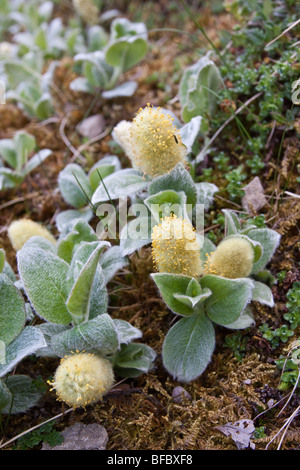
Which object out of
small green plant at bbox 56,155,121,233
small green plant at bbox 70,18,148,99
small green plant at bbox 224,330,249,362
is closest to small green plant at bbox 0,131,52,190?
small green plant at bbox 56,155,121,233

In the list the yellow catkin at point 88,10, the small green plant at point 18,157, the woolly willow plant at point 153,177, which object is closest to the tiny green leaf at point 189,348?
the woolly willow plant at point 153,177

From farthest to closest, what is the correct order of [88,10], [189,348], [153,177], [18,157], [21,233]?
[88,10] → [18,157] → [21,233] → [153,177] → [189,348]

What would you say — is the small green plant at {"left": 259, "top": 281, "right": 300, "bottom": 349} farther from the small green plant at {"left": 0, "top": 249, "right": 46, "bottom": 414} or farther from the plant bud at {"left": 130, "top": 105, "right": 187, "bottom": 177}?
the small green plant at {"left": 0, "top": 249, "right": 46, "bottom": 414}

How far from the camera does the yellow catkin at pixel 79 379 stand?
156cm

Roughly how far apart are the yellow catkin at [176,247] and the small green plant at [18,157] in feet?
4.28

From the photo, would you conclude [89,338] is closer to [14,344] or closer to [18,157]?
[14,344]

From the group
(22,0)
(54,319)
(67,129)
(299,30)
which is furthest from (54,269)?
(22,0)

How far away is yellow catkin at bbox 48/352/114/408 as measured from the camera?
61.2 inches

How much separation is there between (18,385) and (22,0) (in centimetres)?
378

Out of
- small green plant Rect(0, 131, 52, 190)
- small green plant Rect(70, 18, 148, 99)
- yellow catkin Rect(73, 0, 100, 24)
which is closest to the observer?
small green plant Rect(0, 131, 52, 190)

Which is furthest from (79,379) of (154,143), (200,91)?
(200,91)

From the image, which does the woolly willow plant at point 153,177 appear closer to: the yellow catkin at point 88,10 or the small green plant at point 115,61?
the small green plant at point 115,61

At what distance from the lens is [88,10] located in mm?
3629

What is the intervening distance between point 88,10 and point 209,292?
2927 millimetres
